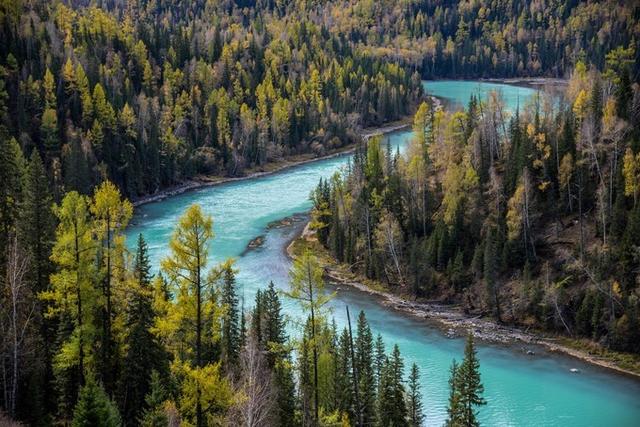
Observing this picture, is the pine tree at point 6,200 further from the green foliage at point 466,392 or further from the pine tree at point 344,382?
the green foliage at point 466,392

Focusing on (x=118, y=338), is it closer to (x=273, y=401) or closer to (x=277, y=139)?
(x=273, y=401)

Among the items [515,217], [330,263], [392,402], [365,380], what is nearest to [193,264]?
[365,380]

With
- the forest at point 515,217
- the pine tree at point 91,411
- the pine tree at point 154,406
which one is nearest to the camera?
the pine tree at point 91,411

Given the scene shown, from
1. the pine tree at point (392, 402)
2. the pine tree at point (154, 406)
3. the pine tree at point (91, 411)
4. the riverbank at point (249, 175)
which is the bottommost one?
the riverbank at point (249, 175)

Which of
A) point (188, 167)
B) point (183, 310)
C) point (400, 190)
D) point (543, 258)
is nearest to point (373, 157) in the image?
point (400, 190)

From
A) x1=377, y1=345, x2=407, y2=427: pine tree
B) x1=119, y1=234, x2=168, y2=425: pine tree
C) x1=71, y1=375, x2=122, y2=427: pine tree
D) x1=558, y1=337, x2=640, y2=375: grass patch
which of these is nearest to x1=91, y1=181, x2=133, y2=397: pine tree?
x1=119, y1=234, x2=168, y2=425: pine tree

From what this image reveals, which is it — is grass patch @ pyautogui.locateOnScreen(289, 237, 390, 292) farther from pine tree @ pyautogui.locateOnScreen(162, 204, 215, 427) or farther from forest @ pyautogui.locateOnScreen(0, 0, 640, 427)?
pine tree @ pyautogui.locateOnScreen(162, 204, 215, 427)

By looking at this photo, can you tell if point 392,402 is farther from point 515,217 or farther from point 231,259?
point 515,217

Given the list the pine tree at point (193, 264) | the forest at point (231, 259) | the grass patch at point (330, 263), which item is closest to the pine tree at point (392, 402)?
the forest at point (231, 259)
